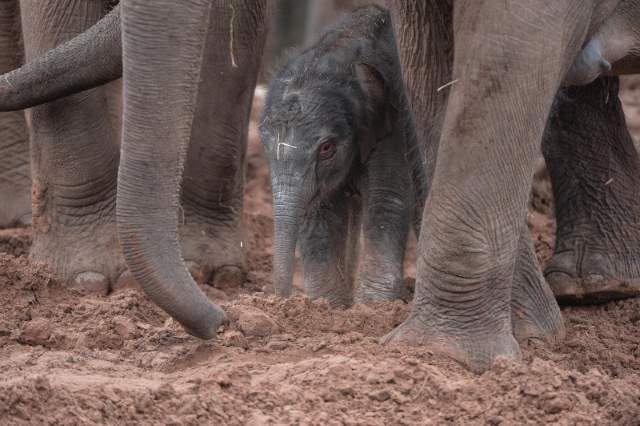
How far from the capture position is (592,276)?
5.52 m

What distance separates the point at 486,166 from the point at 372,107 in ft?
4.69

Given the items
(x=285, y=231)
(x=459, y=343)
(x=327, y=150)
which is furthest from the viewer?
(x=327, y=150)

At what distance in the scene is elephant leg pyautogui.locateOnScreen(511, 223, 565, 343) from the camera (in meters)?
4.64

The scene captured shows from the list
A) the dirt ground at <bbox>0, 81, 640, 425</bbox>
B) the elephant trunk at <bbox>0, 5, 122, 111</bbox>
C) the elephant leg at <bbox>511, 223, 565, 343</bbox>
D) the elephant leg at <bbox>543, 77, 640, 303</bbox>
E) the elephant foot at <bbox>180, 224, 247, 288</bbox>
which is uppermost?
the elephant trunk at <bbox>0, 5, 122, 111</bbox>

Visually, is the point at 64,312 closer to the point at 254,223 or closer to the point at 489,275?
the point at 489,275

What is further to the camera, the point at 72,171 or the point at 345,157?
the point at 72,171

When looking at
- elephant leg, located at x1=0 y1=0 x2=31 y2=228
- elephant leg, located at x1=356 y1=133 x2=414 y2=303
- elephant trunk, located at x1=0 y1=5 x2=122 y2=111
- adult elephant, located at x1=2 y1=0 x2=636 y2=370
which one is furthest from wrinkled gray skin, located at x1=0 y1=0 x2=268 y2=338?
adult elephant, located at x1=2 y1=0 x2=636 y2=370

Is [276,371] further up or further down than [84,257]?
further down

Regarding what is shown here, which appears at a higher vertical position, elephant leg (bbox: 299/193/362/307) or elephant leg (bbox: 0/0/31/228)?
elephant leg (bbox: 0/0/31/228)

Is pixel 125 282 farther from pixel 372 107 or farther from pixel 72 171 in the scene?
pixel 372 107

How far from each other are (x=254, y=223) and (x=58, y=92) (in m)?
2.18

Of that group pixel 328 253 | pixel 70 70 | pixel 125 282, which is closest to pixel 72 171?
pixel 125 282

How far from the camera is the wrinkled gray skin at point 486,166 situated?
4000mm

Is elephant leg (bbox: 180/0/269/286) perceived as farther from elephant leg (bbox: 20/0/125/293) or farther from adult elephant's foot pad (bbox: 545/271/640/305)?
adult elephant's foot pad (bbox: 545/271/640/305)
